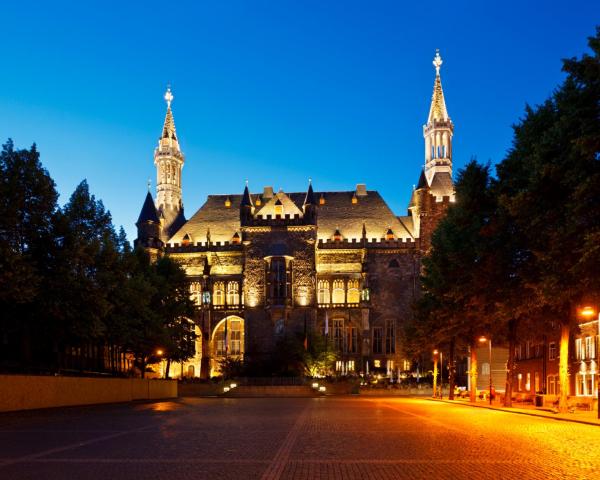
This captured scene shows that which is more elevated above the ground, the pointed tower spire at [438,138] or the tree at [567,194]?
the pointed tower spire at [438,138]

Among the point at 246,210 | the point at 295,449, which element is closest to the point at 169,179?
the point at 246,210

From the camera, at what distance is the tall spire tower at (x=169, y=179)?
102 metres

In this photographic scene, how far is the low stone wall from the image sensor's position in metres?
29.8

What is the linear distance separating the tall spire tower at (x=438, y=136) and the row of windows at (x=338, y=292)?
18.2 metres

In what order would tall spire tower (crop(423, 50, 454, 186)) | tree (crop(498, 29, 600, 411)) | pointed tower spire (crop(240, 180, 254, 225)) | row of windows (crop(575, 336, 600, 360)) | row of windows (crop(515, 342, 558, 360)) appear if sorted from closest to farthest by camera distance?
tree (crop(498, 29, 600, 411))
row of windows (crop(575, 336, 600, 360))
row of windows (crop(515, 342, 558, 360))
pointed tower spire (crop(240, 180, 254, 225))
tall spire tower (crop(423, 50, 454, 186))

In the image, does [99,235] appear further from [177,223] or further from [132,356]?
[177,223]

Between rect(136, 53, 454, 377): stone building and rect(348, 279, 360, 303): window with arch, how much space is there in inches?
4.7

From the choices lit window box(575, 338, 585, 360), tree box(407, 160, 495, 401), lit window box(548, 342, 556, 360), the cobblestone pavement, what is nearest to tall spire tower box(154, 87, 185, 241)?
tree box(407, 160, 495, 401)

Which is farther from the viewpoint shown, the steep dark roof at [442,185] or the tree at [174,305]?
the steep dark roof at [442,185]

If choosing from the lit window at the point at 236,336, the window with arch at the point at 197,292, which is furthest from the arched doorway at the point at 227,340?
the window with arch at the point at 197,292

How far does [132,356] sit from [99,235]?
23.6 meters

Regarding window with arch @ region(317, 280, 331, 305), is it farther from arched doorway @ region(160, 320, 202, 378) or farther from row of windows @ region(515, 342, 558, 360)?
row of windows @ region(515, 342, 558, 360)

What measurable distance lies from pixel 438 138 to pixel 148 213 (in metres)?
39.0

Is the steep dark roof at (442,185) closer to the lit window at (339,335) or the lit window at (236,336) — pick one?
the lit window at (339,335)
